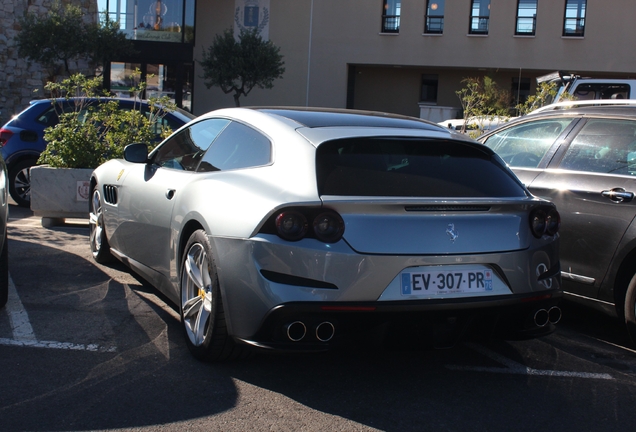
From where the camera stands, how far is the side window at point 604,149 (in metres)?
4.93

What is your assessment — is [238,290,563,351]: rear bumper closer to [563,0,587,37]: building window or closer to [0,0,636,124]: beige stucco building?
[0,0,636,124]: beige stucco building

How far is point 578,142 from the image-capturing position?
5.34 m

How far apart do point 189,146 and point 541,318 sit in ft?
8.54

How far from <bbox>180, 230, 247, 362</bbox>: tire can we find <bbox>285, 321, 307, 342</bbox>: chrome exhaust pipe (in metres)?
0.38

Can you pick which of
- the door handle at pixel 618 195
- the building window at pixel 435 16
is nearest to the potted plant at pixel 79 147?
the door handle at pixel 618 195

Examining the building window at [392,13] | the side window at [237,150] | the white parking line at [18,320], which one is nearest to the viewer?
the side window at [237,150]

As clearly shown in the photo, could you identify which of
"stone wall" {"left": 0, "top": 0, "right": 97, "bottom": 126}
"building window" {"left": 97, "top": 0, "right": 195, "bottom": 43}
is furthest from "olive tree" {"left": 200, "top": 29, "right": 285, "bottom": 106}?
"stone wall" {"left": 0, "top": 0, "right": 97, "bottom": 126}

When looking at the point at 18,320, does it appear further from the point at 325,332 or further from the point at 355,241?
the point at 355,241

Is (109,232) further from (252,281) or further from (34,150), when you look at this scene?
(34,150)

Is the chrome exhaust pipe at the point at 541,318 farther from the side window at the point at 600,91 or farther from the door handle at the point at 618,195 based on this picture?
the side window at the point at 600,91

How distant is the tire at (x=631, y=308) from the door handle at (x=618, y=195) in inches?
19.8

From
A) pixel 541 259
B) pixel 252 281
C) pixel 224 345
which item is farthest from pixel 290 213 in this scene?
pixel 541 259

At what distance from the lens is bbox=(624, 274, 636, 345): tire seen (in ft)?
15.1

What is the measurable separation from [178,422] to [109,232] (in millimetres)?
3043
